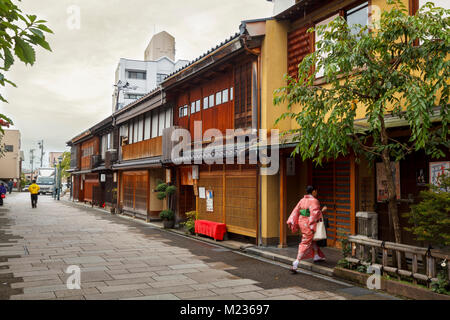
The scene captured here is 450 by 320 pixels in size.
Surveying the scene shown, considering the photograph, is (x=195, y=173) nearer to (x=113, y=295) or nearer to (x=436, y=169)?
(x=113, y=295)

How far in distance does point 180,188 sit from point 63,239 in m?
6.41

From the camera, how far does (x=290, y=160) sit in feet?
41.7

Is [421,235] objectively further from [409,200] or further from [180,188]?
[180,188]

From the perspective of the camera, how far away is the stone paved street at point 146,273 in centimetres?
735

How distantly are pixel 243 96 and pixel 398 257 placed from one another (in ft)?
27.7

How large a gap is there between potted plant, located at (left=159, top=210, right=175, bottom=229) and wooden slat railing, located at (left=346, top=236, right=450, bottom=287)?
37.4 ft

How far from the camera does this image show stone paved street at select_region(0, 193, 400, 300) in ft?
24.1

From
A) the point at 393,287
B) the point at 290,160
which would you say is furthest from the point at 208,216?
the point at 393,287

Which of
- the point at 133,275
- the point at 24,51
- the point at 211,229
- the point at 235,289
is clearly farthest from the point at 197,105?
the point at 24,51

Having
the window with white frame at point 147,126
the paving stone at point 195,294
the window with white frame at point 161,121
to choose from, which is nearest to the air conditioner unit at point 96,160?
the window with white frame at point 147,126

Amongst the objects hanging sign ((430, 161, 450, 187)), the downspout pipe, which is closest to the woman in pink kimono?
hanging sign ((430, 161, 450, 187))

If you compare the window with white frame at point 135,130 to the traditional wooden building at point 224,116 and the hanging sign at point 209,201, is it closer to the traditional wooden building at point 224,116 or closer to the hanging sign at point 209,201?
the traditional wooden building at point 224,116

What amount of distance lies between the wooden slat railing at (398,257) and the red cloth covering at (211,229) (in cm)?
649

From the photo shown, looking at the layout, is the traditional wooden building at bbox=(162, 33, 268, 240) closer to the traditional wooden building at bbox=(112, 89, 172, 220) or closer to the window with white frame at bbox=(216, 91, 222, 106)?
the window with white frame at bbox=(216, 91, 222, 106)
